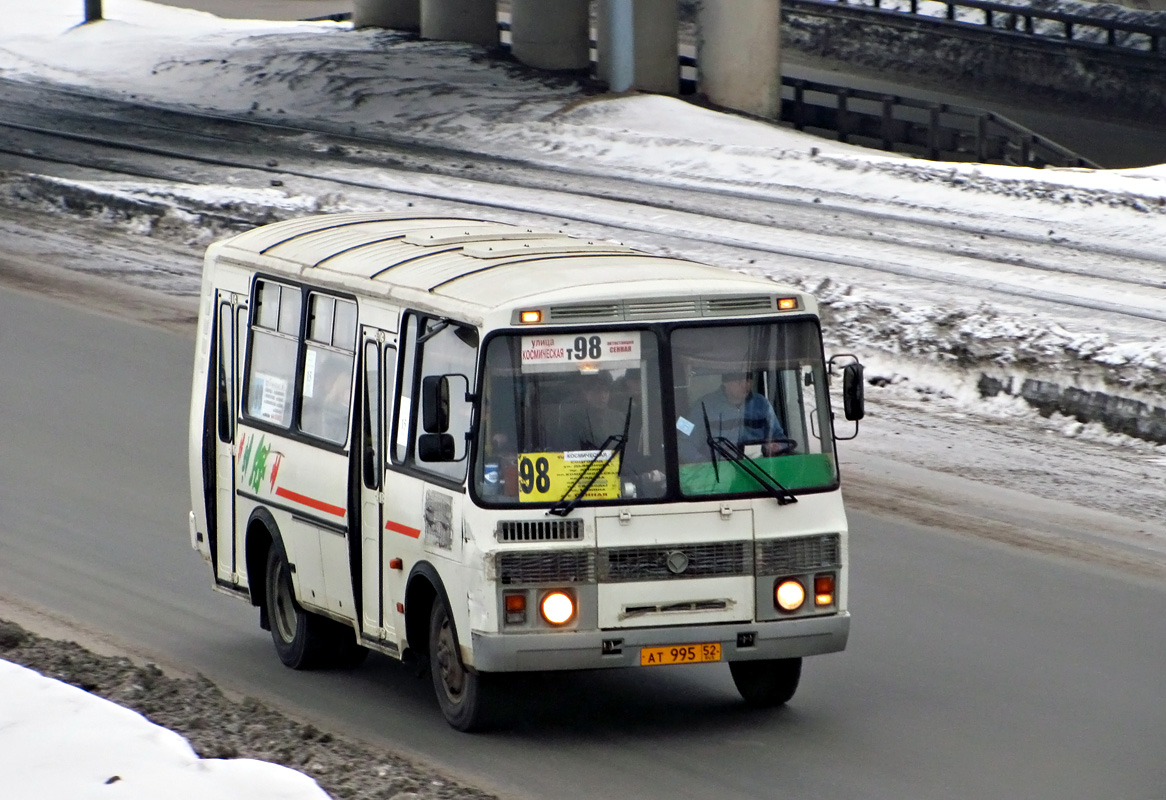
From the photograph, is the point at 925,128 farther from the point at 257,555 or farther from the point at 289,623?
the point at 289,623

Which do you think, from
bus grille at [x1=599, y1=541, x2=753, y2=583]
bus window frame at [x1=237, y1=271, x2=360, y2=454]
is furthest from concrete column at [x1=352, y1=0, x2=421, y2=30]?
bus grille at [x1=599, y1=541, x2=753, y2=583]

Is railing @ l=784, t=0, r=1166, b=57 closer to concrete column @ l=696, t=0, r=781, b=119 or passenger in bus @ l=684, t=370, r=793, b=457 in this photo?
concrete column @ l=696, t=0, r=781, b=119

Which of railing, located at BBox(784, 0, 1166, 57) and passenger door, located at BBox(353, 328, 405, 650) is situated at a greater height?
passenger door, located at BBox(353, 328, 405, 650)

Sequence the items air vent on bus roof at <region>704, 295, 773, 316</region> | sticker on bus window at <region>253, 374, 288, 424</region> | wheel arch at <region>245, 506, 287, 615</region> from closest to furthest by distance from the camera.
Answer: air vent on bus roof at <region>704, 295, 773, 316</region>
sticker on bus window at <region>253, 374, 288, 424</region>
wheel arch at <region>245, 506, 287, 615</region>

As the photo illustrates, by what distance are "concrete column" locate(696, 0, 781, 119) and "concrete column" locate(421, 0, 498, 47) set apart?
30.4ft

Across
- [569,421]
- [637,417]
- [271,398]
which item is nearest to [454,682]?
[569,421]

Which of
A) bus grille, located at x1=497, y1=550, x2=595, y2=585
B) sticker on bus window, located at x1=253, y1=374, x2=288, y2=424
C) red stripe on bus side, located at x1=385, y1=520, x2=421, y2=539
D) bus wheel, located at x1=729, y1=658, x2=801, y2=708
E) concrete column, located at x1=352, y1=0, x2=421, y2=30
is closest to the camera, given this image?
bus grille, located at x1=497, y1=550, x2=595, y2=585

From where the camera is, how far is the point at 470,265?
9.37 meters

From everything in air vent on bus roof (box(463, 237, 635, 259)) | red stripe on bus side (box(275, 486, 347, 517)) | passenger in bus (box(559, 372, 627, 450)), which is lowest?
red stripe on bus side (box(275, 486, 347, 517))

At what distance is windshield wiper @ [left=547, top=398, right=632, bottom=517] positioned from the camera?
8641 millimetres

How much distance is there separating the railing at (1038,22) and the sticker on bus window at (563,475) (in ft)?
121

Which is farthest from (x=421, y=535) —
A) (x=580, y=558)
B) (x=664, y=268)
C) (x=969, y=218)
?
(x=969, y=218)

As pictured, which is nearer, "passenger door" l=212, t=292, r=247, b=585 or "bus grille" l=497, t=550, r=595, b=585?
"bus grille" l=497, t=550, r=595, b=585

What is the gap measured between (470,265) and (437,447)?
42.9 inches
